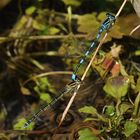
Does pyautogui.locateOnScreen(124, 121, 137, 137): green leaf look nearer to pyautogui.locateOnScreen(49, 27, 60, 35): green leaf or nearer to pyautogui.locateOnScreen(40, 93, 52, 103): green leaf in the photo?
pyautogui.locateOnScreen(40, 93, 52, 103): green leaf

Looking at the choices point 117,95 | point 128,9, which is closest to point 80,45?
point 128,9

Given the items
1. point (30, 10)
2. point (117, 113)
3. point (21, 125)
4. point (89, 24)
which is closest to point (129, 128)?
point (117, 113)

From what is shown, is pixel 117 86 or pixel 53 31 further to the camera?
pixel 53 31

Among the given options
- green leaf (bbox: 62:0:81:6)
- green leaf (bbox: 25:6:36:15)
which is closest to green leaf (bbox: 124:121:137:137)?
green leaf (bbox: 62:0:81:6)

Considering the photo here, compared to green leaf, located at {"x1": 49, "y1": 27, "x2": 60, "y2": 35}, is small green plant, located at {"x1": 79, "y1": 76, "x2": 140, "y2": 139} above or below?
below

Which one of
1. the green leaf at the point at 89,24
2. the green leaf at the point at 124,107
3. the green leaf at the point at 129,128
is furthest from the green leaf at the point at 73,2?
the green leaf at the point at 129,128

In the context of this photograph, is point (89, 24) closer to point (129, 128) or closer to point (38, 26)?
point (38, 26)

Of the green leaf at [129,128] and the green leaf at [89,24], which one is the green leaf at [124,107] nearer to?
the green leaf at [129,128]
